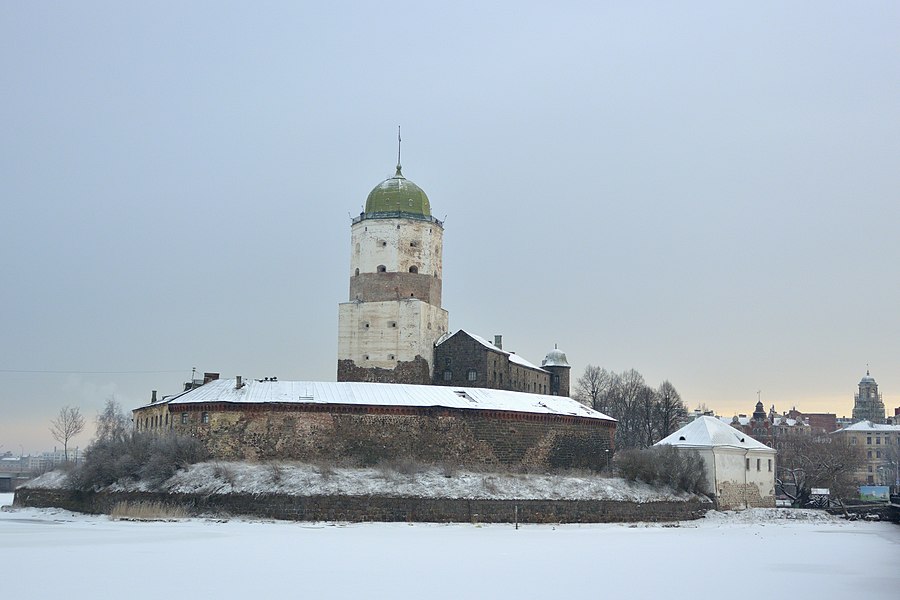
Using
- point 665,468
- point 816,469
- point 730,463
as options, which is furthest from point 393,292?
point 816,469

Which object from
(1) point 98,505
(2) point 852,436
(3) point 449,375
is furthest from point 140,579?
(2) point 852,436

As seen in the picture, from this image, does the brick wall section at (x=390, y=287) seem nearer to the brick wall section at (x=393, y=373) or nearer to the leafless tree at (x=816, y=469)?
the brick wall section at (x=393, y=373)

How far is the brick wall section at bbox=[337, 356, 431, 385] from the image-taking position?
45906 millimetres

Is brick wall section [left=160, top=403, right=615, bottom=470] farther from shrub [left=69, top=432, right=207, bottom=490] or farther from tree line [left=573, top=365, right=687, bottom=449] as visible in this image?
tree line [left=573, top=365, right=687, bottom=449]

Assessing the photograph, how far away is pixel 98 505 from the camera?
36000mm

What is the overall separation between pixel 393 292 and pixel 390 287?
0.92 feet

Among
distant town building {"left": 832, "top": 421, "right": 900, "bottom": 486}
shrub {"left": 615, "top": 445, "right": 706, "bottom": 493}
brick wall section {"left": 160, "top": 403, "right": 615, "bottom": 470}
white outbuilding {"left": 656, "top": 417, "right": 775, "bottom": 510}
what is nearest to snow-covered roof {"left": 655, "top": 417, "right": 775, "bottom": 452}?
white outbuilding {"left": 656, "top": 417, "right": 775, "bottom": 510}

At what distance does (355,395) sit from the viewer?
39.0 metres

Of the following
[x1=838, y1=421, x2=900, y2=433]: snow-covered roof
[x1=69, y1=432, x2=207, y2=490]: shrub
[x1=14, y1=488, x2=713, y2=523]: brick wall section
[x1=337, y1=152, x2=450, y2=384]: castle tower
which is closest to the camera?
[x1=14, y1=488, x2=713, y2=523]: brick wall section

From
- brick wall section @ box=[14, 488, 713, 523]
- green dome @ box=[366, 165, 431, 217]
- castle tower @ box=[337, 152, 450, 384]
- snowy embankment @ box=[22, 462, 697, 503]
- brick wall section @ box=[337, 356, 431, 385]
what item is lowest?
brick wall section @ box=[14, 488, 713, 523]

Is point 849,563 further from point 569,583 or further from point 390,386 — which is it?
point 390,386

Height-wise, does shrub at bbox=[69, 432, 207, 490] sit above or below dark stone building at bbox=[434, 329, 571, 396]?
below

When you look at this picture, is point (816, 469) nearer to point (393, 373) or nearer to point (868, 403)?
point (393, 373)

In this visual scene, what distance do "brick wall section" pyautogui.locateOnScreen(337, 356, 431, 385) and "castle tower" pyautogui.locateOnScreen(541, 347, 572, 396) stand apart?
36.1 ft
